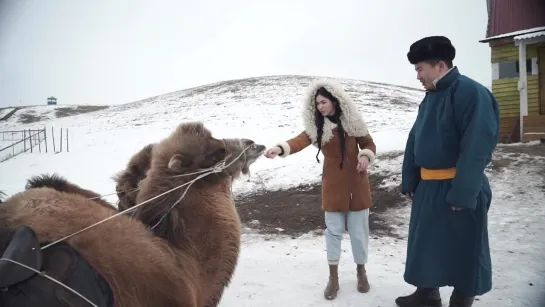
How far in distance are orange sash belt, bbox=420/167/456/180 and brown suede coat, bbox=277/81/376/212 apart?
68 cm

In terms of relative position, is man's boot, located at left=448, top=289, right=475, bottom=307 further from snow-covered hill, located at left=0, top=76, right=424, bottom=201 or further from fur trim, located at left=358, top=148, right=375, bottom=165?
snow-covered hill, located at left=0, top=76, right=424, bottom=201

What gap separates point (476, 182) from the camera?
2738mm

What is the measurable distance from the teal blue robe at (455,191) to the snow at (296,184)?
0.82 meters

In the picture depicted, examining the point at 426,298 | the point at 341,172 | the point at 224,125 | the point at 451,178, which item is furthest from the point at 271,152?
the point at 224,125

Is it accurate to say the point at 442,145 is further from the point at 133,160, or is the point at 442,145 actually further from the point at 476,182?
the point at 133,160

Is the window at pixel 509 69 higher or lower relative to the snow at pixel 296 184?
higher

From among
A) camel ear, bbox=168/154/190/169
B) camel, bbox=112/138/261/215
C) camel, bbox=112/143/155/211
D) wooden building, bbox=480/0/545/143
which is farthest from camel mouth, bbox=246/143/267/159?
wooden building, bbox=480/0/545/143

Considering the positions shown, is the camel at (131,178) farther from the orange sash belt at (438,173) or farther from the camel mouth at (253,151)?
the orange sash belt at (438,173)

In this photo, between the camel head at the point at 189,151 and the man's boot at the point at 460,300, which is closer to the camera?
the camel head at the point at 189,151

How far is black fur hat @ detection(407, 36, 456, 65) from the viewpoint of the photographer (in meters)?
3.04

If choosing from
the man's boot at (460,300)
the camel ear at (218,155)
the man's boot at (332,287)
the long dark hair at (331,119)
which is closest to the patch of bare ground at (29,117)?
the long dark hair at (331,119)

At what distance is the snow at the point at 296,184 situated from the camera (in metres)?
4.02

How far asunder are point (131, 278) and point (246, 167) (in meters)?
1.59

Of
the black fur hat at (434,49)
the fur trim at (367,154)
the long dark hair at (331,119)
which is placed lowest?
the fur trim at (367,154)
